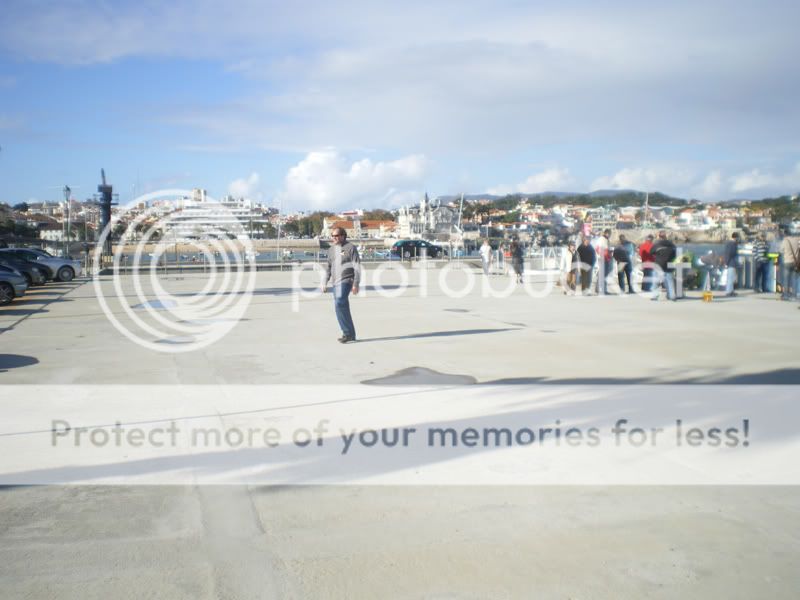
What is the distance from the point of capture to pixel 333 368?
32.5ft

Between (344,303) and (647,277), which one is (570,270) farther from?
(344,303)

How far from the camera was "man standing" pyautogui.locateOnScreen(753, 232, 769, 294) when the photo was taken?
21922mm

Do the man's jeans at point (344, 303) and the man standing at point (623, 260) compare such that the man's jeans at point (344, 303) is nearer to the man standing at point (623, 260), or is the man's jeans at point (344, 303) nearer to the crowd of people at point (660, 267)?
the crowd of people at point (660, 267)

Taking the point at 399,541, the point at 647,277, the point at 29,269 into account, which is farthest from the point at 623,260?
the point at 29,269

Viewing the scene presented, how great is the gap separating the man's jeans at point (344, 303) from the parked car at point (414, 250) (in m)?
41.2

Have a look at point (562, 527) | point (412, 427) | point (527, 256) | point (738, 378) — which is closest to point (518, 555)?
point (562, 527)

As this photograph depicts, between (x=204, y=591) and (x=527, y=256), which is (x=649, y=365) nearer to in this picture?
(x=204, y=591)

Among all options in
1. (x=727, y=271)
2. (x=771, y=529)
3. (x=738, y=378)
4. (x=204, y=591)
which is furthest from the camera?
(x=727, y=271)

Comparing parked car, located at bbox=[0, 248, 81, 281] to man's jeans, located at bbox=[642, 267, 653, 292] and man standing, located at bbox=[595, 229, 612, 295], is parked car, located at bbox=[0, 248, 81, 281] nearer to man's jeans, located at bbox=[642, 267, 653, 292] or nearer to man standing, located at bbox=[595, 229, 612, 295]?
man standing, located at bbox=[595, 229, 612, 295]

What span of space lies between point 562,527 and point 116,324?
1283 cm

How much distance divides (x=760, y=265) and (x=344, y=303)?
52.1ft

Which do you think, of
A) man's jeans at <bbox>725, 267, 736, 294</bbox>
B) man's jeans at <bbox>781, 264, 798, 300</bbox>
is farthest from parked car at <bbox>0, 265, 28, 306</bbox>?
man's jeans at <bbox>781, 264, 798, 300</bbox>

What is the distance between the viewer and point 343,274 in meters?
11.9

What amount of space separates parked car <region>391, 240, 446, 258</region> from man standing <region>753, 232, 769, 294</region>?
107 ft
